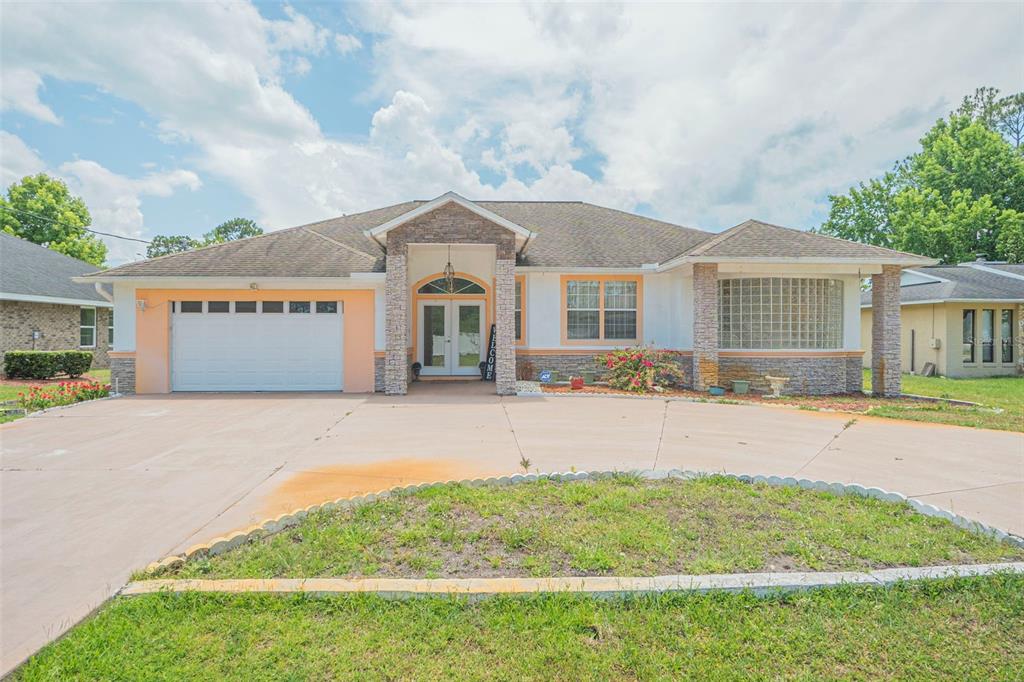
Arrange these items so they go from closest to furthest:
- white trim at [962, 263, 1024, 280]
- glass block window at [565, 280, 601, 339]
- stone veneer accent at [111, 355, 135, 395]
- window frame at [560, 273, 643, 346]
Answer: stone veneer accent at [111, 355, 135, 395], window frame at [560, 273, 643, 346], glass block window at [565, 280, 601, 339], white trim at [962, 263, 1024, 280]

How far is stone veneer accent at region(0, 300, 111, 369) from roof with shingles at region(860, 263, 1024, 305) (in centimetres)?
3293

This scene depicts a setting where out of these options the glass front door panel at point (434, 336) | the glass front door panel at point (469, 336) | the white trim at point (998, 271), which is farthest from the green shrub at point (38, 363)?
the white trim at point (998, 271)

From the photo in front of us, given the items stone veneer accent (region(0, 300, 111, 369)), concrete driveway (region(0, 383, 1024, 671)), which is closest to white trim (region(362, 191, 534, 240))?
concrete driveway (region(0, 383, 1024, 671))

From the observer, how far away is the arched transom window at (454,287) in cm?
1666

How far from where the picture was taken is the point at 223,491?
5777 millimetres

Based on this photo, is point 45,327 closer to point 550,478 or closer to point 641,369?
point 641,369

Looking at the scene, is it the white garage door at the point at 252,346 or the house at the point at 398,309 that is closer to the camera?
the house at the point at 398,309

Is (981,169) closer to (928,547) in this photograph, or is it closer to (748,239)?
(748,239)

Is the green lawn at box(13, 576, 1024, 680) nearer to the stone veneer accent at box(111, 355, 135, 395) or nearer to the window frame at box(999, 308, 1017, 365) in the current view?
the stone veneer accent at box(111, 355, 135, 395)

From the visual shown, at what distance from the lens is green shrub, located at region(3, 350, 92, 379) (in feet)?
58.2

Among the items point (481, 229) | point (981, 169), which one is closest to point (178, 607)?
point (481, 229)

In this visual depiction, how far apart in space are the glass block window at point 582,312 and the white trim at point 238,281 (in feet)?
18.4

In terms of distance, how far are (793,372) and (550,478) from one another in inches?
423

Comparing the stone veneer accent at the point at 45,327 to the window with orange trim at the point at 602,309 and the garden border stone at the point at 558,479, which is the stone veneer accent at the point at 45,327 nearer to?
the window with orange trim at the point at 602,309
